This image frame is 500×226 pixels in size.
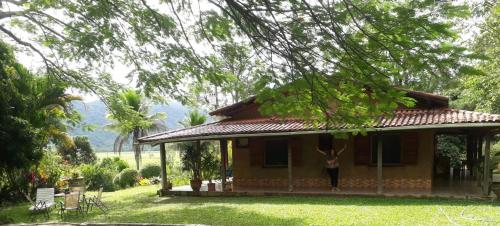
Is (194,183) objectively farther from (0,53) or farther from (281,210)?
(0,53)

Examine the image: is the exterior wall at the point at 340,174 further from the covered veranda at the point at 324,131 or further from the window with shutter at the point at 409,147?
the covered veranda at the point at 324,131

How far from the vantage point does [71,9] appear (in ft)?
30.7

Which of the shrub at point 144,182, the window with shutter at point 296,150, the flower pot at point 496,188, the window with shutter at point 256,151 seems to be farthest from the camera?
the shrub at point 144,182

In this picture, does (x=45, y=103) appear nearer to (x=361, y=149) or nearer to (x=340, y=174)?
(x=340, y=174)

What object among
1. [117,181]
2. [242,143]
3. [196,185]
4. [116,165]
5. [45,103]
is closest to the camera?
[196,185]

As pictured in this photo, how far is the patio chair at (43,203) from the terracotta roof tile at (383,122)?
421 cm

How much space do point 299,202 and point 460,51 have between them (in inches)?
353

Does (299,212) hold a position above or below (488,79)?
below

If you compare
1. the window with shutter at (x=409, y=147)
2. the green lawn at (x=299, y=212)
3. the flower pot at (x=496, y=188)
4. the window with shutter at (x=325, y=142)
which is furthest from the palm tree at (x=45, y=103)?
the flower pot at (x=496, y=188)

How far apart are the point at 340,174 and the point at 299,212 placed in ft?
15.5

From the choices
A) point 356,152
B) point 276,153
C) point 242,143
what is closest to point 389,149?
point 356,152

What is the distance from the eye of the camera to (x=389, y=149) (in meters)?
Answer: 14.7

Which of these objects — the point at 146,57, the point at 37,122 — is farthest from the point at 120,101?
the point at 146,57

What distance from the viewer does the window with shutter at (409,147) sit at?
46.1 feet
